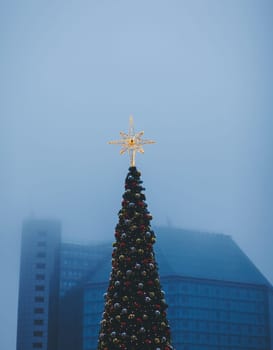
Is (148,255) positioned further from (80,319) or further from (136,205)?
(80,319)

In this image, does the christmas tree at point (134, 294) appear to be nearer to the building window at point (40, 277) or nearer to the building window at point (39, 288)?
the building window at point (39, 288)

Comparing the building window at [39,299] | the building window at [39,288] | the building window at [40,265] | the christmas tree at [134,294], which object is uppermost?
the building window at [40,265]

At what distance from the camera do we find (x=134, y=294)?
14.3 meters

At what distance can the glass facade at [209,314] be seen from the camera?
260 ft

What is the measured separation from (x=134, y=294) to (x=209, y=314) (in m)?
70.9

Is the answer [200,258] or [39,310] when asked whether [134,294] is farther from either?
[39,310]

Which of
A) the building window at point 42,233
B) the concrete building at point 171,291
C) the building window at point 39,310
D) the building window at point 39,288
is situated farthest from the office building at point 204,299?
the building window at point 42,233

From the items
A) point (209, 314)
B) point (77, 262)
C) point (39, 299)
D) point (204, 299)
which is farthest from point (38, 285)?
point (209, 314)

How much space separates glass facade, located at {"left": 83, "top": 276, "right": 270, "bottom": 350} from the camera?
7931 cm

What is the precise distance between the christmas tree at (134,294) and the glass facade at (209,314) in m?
64.6

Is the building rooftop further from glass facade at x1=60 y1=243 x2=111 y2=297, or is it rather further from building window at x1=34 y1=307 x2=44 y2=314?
building window at x1=34 y1=307 x2=44 y2=314

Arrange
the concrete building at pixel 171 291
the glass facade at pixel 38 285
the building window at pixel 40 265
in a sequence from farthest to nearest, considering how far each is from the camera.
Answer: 1. the building window at pixel 40 265
2. the glass facade at pixel 38 285
3. the concrete building at pixel 171 291

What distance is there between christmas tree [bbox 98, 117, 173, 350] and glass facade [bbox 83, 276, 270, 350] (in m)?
64.6

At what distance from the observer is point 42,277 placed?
316ft
